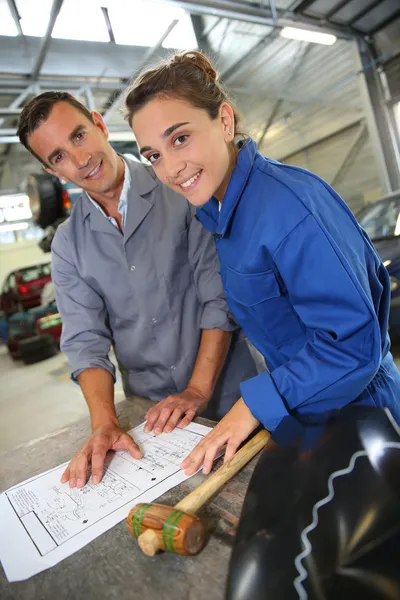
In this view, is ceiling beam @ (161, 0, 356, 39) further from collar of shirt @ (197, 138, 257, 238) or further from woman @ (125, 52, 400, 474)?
collar of shirt @ (197, 138, 257, 238)

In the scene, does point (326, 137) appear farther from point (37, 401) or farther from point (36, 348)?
point (37, 401)

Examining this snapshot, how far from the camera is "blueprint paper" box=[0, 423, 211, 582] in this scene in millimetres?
702

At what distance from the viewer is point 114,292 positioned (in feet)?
4.21

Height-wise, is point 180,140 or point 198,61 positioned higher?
point 198,61

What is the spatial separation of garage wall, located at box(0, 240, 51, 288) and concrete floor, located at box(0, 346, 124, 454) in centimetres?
805

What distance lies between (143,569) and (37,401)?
4356 millimetres

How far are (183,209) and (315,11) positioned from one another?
614 cm

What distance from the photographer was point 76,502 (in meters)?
0.83

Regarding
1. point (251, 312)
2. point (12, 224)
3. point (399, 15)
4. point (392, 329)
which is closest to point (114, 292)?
point (251, 312)

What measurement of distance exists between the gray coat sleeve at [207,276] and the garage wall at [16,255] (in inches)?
515

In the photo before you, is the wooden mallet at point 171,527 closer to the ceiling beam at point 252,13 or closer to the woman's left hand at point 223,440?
the woman's left hand at point 223,440

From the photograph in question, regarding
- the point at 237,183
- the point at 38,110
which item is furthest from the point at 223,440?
the point at 38,110

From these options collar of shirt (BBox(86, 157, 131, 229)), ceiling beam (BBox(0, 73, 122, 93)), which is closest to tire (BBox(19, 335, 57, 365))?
ceiling beam (BBox(0, 73, 122, 93))

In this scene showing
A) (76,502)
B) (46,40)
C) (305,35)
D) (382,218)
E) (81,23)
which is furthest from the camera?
(305,35)
